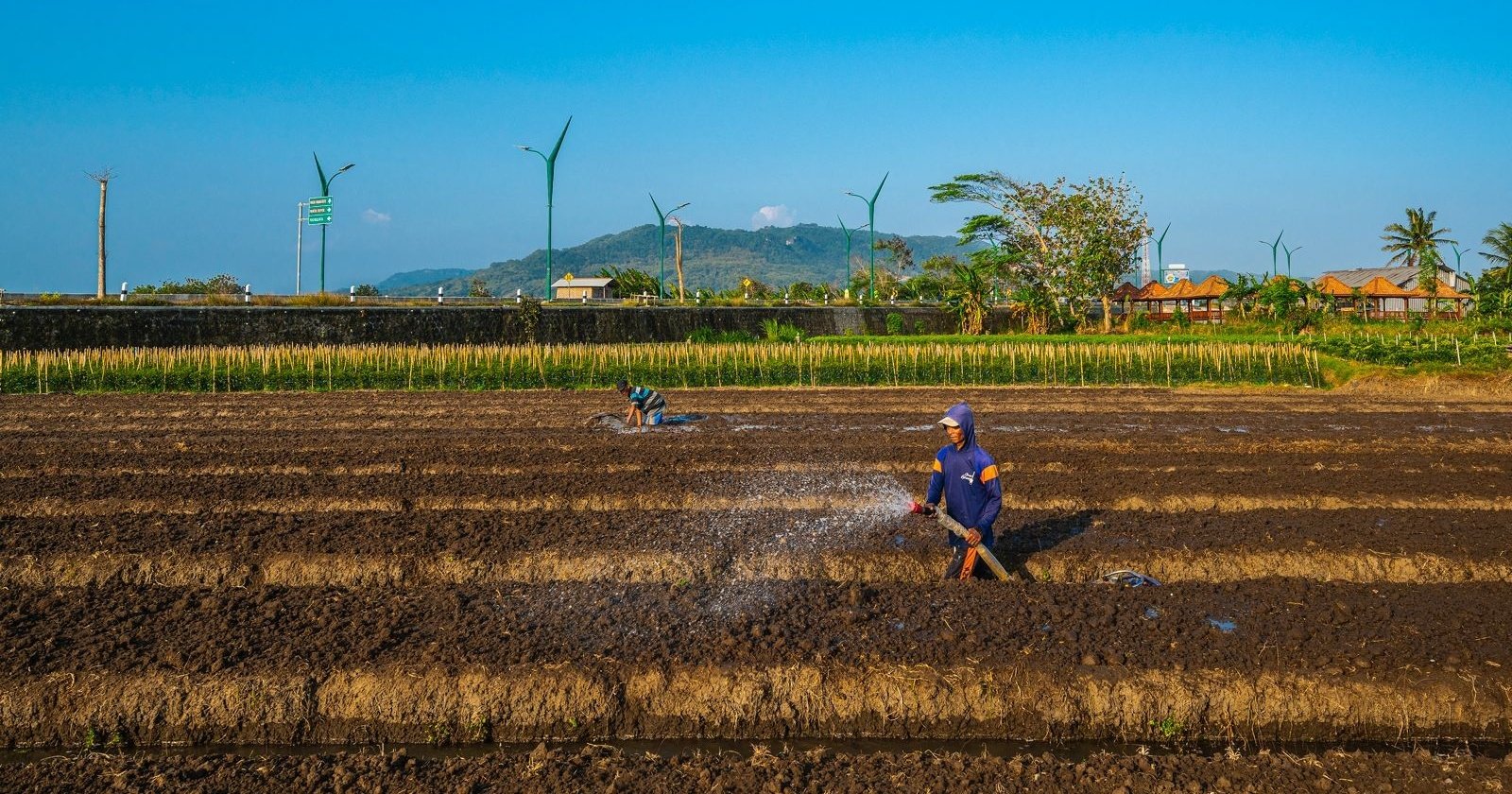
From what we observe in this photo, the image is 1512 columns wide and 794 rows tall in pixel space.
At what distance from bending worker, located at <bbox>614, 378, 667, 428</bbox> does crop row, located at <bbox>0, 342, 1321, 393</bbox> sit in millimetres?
11750

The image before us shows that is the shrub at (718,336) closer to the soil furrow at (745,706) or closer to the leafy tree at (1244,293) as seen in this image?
the leafy tree at (1244,293)

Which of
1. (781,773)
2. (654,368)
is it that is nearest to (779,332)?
(654,368)

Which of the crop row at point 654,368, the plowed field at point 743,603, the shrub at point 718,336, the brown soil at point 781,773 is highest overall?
the shrub at point 718,336

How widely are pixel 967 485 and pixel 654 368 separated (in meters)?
24.4

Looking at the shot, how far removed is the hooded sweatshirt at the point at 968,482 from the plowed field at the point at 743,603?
551 mm

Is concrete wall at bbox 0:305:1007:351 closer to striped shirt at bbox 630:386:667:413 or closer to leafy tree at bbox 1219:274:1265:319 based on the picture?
leafy tree at bbox 1219:274:1265:319

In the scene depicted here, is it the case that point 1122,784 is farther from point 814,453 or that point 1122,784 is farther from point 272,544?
point 814,453

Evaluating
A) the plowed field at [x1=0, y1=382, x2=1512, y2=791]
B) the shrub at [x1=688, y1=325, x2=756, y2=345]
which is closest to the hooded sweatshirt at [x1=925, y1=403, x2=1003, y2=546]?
the plowed field at [x1=0, y1=382, x2=1512, y2=791]

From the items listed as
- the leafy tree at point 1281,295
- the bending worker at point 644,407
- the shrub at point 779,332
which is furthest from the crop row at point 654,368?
the leafy tree at point 1281,295

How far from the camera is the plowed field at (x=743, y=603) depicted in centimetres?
645

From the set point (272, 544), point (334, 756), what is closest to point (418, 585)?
point (272, 544)

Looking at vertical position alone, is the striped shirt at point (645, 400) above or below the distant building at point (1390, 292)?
below

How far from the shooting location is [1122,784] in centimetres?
549

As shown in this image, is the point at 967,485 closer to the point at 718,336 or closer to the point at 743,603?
the point at 743,603
